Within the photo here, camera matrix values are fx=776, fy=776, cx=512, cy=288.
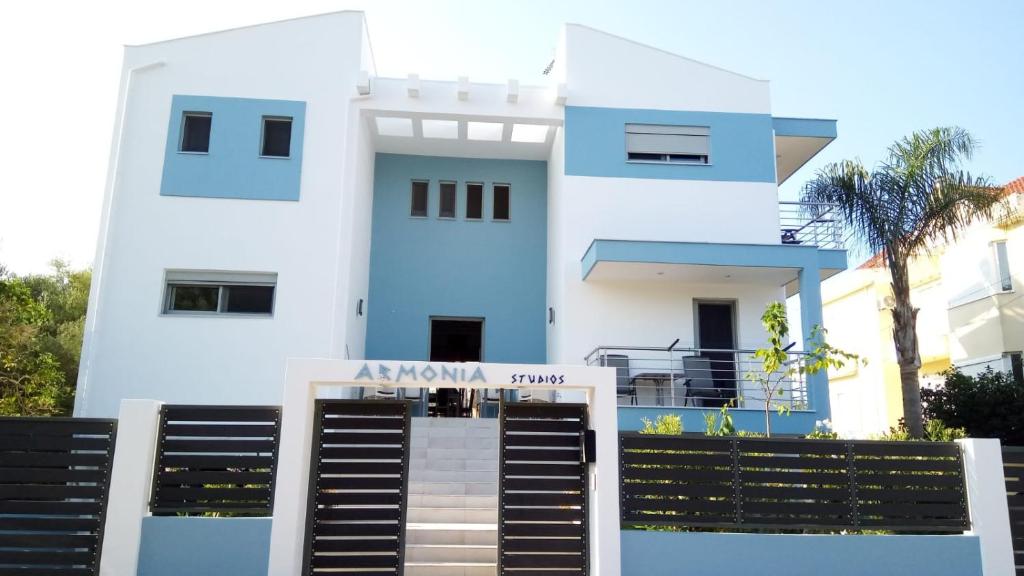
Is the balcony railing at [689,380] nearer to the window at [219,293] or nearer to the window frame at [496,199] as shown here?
the window frame at [496,199]

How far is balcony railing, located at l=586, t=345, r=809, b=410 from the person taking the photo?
45.4 feet

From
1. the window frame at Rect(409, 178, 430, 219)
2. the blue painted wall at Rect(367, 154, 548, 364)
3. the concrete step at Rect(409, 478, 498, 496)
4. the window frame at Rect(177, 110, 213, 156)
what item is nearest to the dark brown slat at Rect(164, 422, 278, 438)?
the concrete step at Rect(409, 478, 498, 496)

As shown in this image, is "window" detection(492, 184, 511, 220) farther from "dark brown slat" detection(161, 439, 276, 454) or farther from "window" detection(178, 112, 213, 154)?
"dark brown slat" detection(161, 439, 276, 454)

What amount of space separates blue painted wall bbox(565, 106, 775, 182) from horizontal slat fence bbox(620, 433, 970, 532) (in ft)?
27.1

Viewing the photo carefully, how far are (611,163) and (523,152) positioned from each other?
8.41 ft

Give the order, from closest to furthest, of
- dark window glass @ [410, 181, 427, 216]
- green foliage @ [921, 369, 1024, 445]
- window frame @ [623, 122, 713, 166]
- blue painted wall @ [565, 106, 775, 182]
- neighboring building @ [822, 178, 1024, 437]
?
blue painted wall @ [565, 106, 775, 182], window frame @ [623, 122, 713, 166], green foliage @ [921, 369, 1024, 445], dark window glass @ [410, 181, 427, 216], neighboring building @ [822, 178, 1024, 437]

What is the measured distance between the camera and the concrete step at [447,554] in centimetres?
863

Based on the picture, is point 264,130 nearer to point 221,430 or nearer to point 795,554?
point 221,430

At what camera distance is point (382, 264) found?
56.0 ft

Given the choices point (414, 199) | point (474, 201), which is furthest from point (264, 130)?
point (474, 201)

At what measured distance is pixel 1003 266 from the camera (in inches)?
804

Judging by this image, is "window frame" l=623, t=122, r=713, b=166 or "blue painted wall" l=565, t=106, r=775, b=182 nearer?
"blue painted wall" l=565, t=106, r=775, b=182

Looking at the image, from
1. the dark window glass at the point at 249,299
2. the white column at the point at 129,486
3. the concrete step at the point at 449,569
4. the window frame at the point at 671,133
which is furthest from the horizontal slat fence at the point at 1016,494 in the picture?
the dark window glass at the point at 249,299

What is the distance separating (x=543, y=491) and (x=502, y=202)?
33.8ft
